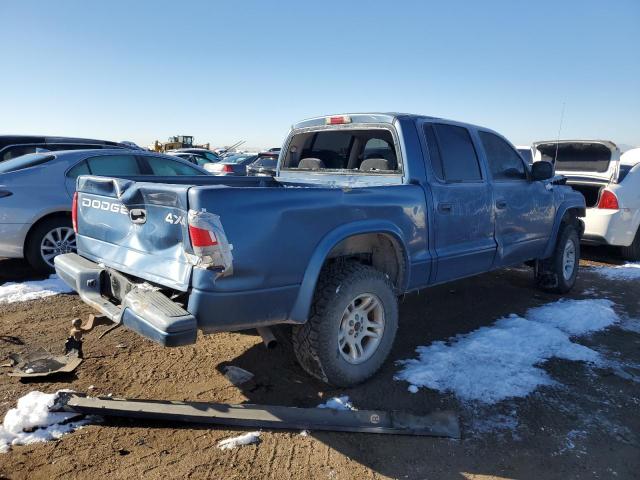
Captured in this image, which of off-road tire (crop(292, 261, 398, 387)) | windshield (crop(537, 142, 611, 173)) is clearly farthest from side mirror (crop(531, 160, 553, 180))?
windshield (crop(537, 142, 611, 173))

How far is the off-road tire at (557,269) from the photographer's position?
5734 millimetres

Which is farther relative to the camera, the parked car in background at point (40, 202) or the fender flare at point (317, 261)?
the parked car in background at point (40, 202)

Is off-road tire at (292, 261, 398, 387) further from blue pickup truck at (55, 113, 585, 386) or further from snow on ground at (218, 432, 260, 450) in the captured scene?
snow on ground at (218, 432, 260, 450)

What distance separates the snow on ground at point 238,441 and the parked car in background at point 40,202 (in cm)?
341

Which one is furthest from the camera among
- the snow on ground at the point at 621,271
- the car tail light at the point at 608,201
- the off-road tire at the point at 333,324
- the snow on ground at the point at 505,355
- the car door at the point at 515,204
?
the car tail light at the point at 608,201

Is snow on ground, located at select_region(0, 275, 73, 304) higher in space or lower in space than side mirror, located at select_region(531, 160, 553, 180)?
lower

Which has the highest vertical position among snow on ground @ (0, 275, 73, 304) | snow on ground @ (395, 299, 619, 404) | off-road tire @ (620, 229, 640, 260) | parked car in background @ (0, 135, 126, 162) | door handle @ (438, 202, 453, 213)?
parked car in background @ (0, 135, 126, 162)

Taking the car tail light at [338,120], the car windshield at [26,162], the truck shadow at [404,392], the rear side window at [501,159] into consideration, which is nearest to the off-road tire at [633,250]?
the truck shadow at [404,392]

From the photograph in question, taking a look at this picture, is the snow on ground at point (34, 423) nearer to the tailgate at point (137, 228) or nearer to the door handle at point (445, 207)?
the tailgate at point (137, 228)

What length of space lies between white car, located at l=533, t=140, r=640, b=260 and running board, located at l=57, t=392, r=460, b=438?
19.7 ft

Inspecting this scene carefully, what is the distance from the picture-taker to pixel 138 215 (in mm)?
2957

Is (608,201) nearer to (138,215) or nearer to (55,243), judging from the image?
(138,215)

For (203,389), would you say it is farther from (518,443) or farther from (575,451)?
(575,451)

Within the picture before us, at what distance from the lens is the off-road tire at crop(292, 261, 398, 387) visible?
10.0 ft
